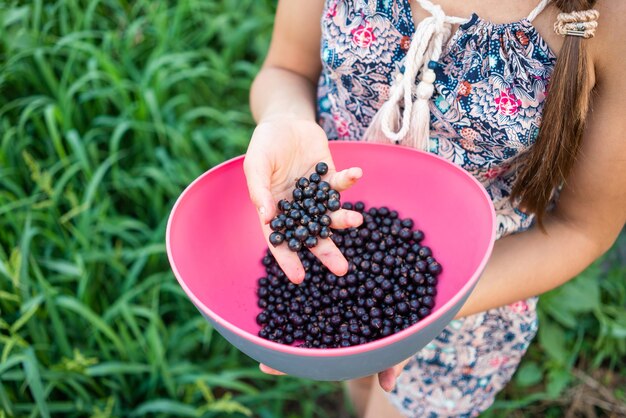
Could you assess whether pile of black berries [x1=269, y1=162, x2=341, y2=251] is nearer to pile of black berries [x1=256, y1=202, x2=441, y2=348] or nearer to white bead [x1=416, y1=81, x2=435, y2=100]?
pile of black berries [x1=256, y1=202, x2=441, y2=348]

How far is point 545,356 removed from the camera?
2207 mm

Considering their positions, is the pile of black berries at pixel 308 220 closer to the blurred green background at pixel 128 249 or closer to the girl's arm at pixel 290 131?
the girl's arm at pixel 290 131

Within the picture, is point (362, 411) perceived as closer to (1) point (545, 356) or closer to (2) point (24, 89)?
(1) point (545, 356)

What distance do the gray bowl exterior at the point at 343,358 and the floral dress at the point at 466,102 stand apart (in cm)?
38

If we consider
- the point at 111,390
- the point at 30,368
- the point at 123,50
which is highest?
the point at 123,50

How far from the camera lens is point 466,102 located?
1123 mm

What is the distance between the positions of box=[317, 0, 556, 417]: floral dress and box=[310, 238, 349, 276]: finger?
353mm

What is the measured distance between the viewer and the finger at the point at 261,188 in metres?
1.06

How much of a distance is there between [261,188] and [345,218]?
0.60 feet

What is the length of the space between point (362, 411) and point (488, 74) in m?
1.46

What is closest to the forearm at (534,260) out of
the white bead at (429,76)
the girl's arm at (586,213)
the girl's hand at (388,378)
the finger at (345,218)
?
the girl's arm at (586,213)

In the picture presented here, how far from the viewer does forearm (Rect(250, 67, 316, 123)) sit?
132 cm

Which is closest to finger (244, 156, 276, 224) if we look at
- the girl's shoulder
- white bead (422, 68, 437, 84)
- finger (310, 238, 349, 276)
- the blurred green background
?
finger (310, 238, 349, 276)

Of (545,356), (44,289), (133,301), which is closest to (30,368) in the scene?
(44,289)
